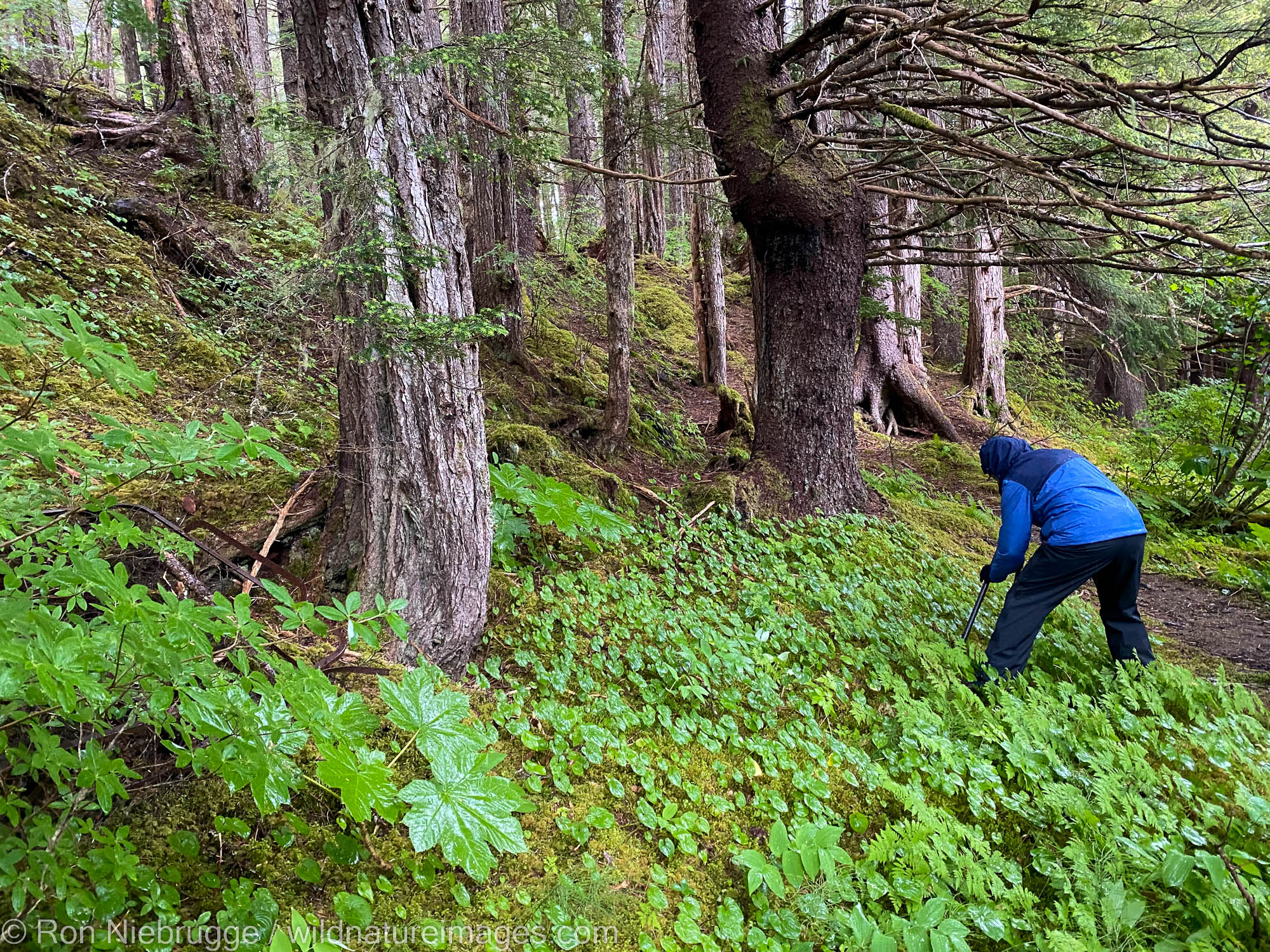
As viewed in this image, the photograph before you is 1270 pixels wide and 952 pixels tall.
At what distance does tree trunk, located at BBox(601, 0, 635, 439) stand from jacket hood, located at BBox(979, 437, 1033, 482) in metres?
3.26

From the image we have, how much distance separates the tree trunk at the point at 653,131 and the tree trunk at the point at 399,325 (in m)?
2.53

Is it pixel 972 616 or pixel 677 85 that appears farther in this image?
pixel 677 85

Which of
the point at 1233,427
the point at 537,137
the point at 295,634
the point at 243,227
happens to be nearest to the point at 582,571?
the point at 295,634

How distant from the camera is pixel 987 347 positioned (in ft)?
37.0

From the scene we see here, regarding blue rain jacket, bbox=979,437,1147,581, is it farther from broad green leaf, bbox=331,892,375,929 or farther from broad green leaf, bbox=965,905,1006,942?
broad green leaf, bbox=331,892,375,929

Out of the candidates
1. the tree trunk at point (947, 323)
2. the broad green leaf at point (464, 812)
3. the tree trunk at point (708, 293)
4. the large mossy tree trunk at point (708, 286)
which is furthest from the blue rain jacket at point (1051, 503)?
the tree trunk at point (947, 323)

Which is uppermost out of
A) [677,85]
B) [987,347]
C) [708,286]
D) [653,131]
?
[677,85]

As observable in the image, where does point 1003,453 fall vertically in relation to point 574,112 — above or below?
below

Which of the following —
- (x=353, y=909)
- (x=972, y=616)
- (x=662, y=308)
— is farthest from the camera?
(x=662, y=308)

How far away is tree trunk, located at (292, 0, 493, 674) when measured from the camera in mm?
2742

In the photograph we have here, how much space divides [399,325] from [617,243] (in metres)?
3.89

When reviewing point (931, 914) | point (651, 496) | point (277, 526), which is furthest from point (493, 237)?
point (931, 914)

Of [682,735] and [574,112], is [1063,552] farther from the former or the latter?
[574,112]

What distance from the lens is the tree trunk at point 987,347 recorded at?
11125 mm
